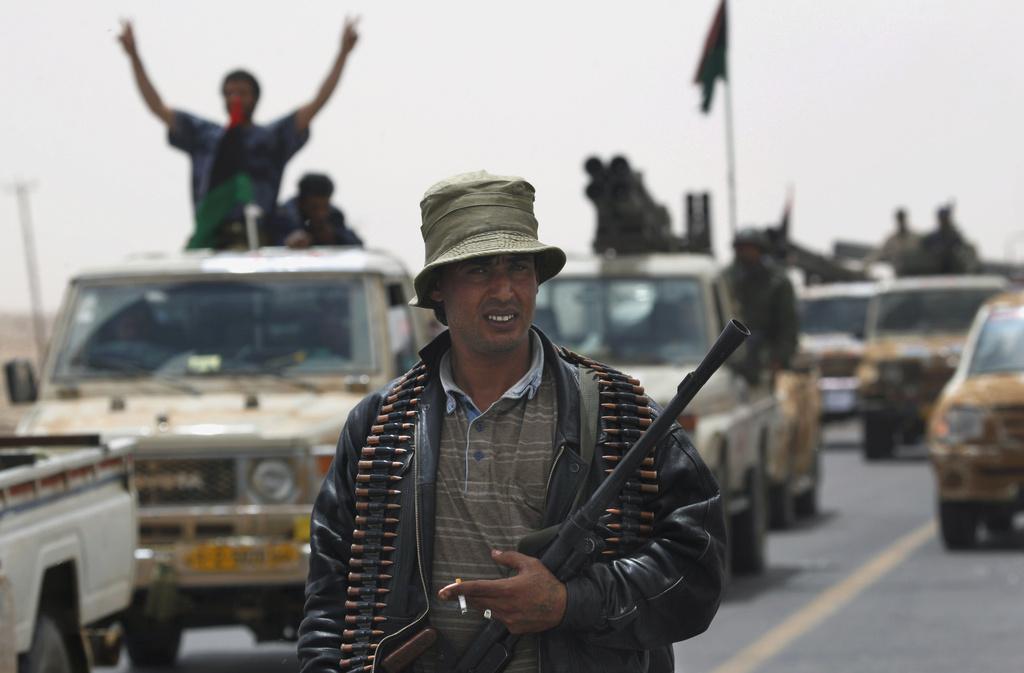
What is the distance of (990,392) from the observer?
15492 millimetres

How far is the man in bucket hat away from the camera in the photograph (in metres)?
4.01

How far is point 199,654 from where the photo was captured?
12.0 m

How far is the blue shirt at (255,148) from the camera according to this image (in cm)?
1241

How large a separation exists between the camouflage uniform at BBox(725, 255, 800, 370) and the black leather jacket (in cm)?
1272

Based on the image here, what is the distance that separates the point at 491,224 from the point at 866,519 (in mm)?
15528

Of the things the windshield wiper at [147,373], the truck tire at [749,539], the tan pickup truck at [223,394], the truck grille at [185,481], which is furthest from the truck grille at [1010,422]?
the truck grille at [185,481]

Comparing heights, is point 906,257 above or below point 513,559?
below

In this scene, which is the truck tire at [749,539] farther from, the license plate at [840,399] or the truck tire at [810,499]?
the license plate at [840,399]

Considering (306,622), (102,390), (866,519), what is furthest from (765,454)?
(306,622)

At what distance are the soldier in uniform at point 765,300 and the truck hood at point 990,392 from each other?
1.53 m

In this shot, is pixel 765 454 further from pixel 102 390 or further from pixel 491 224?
pixel 491 224

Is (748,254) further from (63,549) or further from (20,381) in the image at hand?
(63,549)

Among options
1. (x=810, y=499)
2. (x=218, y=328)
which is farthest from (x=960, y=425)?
(x=218, y=328)

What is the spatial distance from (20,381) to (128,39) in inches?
123
